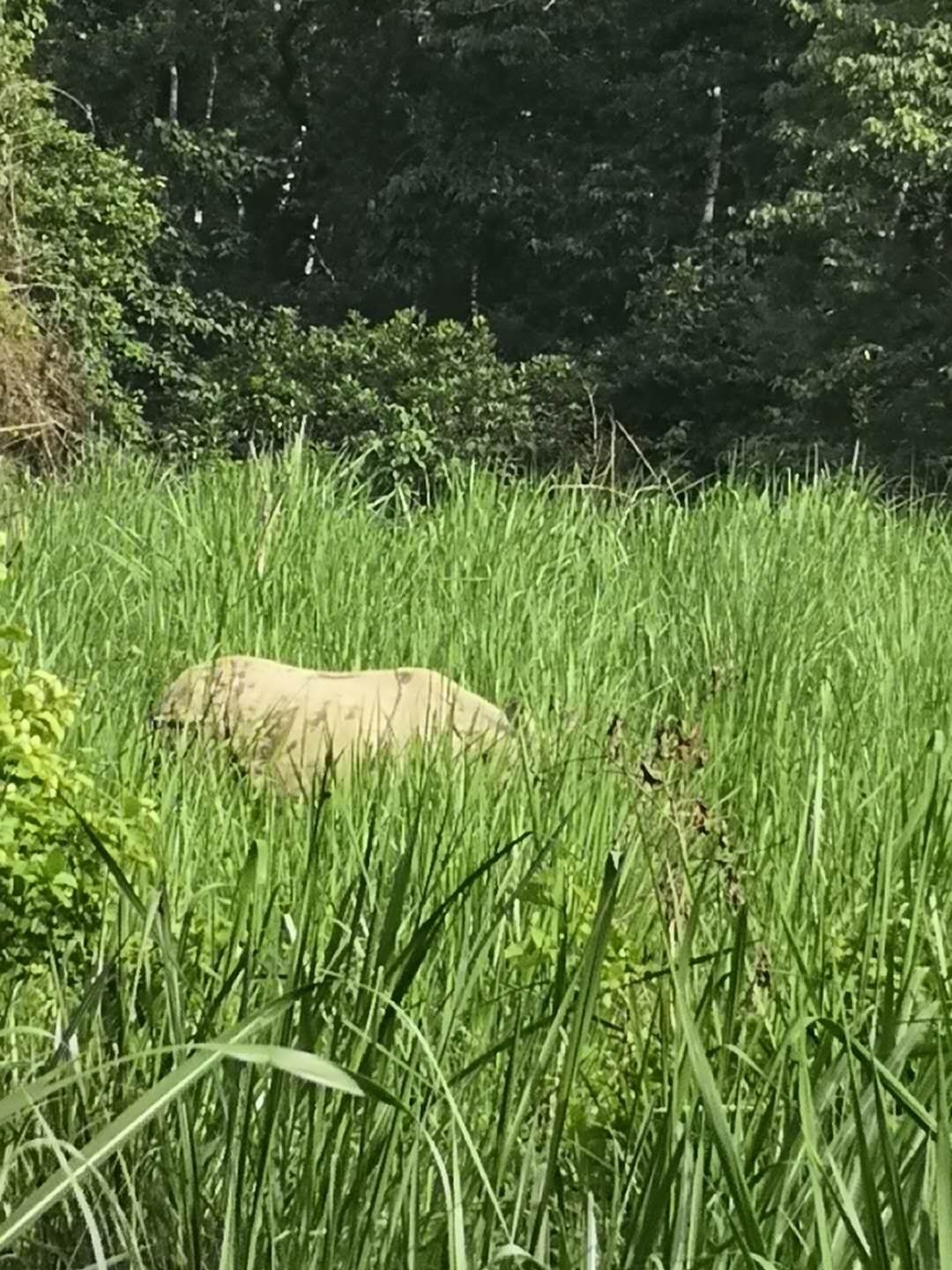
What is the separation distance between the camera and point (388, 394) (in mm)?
12562

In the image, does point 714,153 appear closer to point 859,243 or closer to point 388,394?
point 859,243

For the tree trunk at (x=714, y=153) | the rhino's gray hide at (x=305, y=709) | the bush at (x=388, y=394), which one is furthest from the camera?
the tree trunk at (x=714, y=153)

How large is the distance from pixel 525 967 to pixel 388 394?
11372 millimetres

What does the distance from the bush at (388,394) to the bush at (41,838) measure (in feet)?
33.5

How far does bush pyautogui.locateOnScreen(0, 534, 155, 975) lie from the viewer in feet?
4.62

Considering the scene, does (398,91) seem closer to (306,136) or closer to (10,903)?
(306,136)

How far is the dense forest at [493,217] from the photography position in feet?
37.1

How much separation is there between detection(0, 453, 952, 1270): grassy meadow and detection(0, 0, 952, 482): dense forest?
259 inches

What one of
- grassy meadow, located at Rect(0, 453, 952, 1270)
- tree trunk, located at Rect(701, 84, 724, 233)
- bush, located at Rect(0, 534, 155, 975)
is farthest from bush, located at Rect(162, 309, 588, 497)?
bush, located at Rect(0, 534, 155, 975)

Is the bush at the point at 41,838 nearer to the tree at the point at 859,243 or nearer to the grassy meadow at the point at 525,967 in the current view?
the grassy meadow at the point at 525,967

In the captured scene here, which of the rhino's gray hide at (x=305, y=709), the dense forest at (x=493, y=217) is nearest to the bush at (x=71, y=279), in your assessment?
the dense forest at (x=493, y=217)

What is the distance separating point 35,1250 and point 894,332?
11.2 meters

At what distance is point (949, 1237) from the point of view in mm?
732

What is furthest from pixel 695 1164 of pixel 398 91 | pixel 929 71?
pixel 398 91
